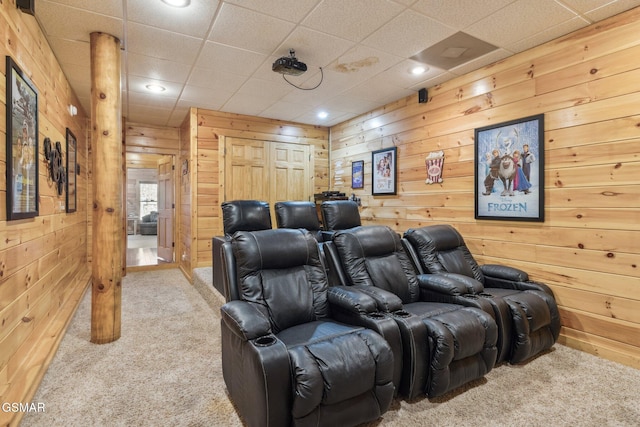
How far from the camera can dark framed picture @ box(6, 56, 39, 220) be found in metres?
1.99

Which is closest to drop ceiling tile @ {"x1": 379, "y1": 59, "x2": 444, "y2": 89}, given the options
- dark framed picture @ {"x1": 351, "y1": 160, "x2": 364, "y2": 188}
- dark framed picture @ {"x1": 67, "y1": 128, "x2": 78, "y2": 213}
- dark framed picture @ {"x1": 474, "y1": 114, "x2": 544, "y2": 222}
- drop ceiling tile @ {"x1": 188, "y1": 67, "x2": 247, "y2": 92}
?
dark framed picture @ {"x1": 474, "y1": 114, "x2": 544, "y2": 222}

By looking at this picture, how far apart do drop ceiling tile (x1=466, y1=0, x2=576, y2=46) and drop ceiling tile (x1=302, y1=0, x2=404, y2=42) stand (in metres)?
0.74

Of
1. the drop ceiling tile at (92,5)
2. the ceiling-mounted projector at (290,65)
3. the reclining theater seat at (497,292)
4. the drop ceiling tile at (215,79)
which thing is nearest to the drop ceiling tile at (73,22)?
the drop ceiling tile at (92,5)

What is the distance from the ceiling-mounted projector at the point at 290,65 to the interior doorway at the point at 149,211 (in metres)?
3.95

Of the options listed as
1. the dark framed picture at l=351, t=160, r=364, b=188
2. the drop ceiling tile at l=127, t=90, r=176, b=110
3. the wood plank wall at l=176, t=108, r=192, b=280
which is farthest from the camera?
the dark framed picture at l=351, t=160, r=364, b=188

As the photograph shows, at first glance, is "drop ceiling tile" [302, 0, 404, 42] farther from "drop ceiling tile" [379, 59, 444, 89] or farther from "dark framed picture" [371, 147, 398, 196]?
"dark framed picture" [371, 147, 398, 196]

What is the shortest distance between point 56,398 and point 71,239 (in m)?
2.53

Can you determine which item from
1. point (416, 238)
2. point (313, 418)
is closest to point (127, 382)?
point (313, 418)

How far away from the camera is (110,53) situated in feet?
8.96

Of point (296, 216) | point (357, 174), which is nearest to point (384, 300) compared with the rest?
point (296, 216)

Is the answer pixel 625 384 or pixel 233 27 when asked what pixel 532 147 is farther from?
pixel 233 27

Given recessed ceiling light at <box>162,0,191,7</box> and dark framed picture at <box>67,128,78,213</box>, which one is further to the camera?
dark framed picture at <box>67,128,78,213</box>

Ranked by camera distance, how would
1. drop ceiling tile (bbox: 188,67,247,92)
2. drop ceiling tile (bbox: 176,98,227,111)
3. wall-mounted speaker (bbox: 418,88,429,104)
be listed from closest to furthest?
drop ceiling tile (bbox: 188,67,247,92), wall-mounted speaker (bbox: 418,88,429,104), drop ceiling tile (bbox: 176,98,227,111)

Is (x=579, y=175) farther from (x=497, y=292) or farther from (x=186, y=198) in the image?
(x=186, y=198)
